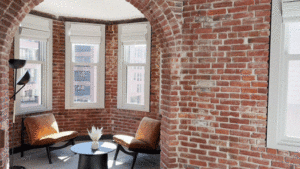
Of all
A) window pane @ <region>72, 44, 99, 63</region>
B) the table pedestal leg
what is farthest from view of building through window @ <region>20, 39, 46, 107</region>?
the table pedestal leg

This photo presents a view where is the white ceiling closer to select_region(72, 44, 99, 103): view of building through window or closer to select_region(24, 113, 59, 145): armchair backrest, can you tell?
select_region(72, 44, 99, 103): view of building through window

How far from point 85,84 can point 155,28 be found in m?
3.67

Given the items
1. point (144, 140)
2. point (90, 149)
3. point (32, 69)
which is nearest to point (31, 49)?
point (32, 69)

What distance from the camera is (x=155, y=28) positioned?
3396 millimetres

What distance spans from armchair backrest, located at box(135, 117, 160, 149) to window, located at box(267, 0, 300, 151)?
228 cm

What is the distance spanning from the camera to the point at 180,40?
3225 millimetres

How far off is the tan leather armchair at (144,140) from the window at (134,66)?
954 mm

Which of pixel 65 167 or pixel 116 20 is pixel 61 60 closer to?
pixel 116 20

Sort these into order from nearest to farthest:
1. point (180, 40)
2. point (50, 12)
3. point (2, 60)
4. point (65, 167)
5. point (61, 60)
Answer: point (2, 60) → point (180, 40) → point (65, 167) → point (50, 12) → point (61, 60)

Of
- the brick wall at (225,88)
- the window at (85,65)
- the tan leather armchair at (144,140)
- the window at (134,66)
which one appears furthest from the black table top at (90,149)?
the window at (85,65)

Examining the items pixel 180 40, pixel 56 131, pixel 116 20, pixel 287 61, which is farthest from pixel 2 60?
pixel 116 20

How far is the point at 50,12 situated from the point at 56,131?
9.15 feet

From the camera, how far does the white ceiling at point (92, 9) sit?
4836mm

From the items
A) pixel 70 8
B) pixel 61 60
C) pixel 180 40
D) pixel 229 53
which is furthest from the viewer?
pixel 61 60
